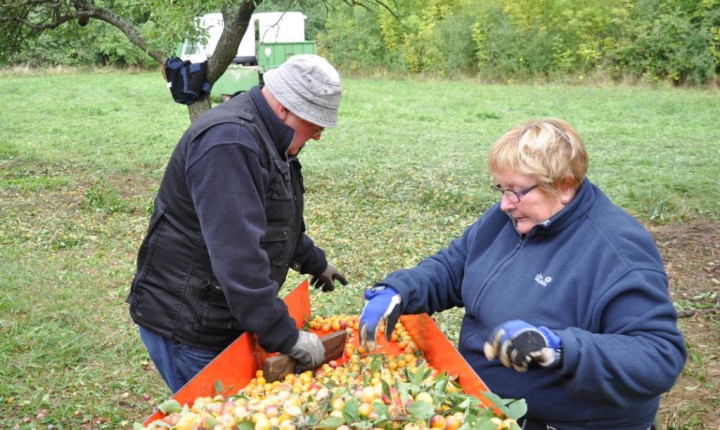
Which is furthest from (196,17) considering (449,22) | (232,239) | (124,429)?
(449,22)

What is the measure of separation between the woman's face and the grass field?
6.46ft

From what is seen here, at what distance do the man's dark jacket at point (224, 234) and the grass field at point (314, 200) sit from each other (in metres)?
1.65

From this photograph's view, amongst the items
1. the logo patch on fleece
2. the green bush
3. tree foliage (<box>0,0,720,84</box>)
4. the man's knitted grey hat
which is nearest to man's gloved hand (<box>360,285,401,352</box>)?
the logo patch on fleece

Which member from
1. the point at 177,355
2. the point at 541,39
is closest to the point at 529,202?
the point at 177,355

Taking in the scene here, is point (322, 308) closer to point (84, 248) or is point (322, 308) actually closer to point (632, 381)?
point (84, 248)

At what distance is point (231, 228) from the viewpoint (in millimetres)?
2123

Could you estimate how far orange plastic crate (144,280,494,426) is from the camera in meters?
2.02

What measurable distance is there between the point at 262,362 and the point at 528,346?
1.06 meters

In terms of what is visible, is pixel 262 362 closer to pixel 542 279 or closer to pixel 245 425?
→ pixel 245 425

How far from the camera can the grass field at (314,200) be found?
162 inches

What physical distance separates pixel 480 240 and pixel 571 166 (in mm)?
461

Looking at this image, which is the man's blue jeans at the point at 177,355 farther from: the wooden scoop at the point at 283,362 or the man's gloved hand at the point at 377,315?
the man's gloved hand at the point at 377,315

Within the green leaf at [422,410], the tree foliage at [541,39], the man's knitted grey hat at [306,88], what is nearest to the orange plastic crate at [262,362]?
the green leaf at [422,410]

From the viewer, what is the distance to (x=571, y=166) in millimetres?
2031
